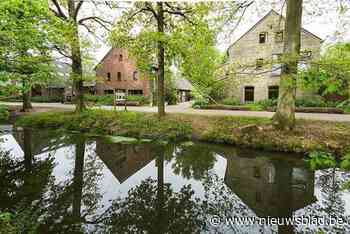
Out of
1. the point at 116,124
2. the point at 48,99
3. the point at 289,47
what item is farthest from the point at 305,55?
the point at 48,99

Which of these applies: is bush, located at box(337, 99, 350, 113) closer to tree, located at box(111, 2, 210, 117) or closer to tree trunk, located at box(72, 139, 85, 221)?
tree trunk, located at box(72, 139, 85, 221)

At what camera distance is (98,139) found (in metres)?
10.4

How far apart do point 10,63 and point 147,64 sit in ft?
24.7

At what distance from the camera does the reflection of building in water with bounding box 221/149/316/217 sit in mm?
4520

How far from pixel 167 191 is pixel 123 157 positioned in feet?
10.4

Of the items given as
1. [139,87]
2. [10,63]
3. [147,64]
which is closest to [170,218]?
[10,63]

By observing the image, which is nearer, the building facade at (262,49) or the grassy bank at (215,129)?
the grassy bank at (215,129)

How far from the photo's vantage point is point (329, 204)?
4.58 meters

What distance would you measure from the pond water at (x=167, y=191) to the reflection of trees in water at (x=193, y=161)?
0.10 feet

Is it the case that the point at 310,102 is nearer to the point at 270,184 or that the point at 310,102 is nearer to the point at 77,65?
the point at 270,184

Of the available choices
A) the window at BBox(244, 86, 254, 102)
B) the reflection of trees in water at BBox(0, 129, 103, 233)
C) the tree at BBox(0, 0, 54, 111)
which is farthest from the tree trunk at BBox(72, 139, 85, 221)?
the window at BBox(244, 86, 254, 102)

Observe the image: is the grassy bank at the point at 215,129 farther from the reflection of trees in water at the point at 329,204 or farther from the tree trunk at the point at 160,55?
the reflection of trees in water at the point at 329,204

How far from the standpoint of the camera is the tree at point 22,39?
3.97 metres

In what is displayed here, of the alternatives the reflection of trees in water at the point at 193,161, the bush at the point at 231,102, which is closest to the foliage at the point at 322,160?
the reflection of trees in water at the point at 193,161
